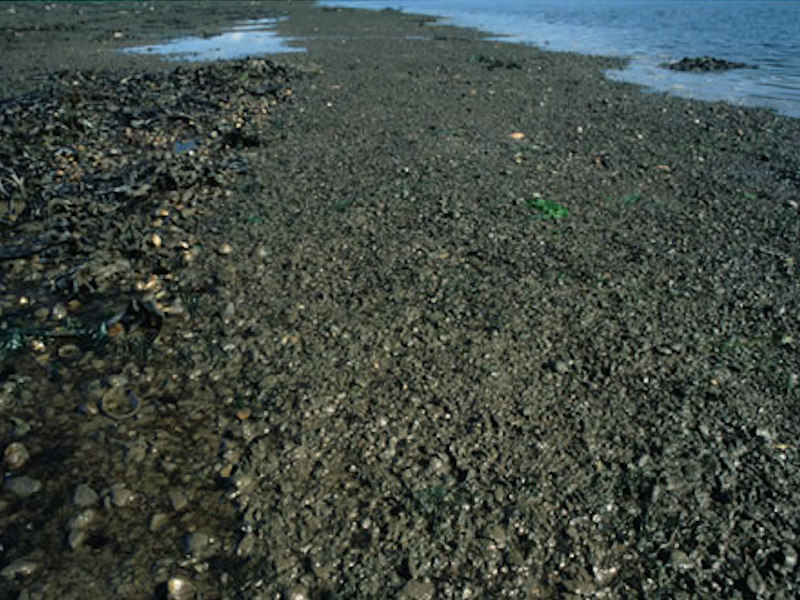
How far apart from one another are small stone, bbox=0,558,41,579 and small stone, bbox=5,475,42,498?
49 centimetres

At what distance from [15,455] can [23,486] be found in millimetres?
297

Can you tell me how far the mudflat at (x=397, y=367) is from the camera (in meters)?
2.83

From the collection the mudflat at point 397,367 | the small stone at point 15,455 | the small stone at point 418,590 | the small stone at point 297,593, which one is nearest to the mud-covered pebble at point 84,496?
the mudflat at point 397,367

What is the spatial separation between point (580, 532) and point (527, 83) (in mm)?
13172

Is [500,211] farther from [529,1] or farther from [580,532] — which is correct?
[529,1]

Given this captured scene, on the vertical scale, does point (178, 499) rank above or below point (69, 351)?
below

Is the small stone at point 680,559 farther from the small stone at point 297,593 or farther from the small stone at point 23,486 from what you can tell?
the small stone at point 23,486

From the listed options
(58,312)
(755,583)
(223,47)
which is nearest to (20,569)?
(58,312)

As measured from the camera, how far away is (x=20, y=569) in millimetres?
2676

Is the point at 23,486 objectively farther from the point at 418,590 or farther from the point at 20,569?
the point at 418,590

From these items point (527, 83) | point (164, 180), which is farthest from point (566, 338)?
point (527, 83)

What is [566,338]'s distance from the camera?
4.42m

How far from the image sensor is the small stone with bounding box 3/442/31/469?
331 centimetres

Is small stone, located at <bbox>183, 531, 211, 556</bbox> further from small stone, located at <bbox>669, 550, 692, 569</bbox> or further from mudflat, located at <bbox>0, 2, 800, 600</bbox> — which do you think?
small stone, located at <bbox>669, 550, 692, 569</bbox>
